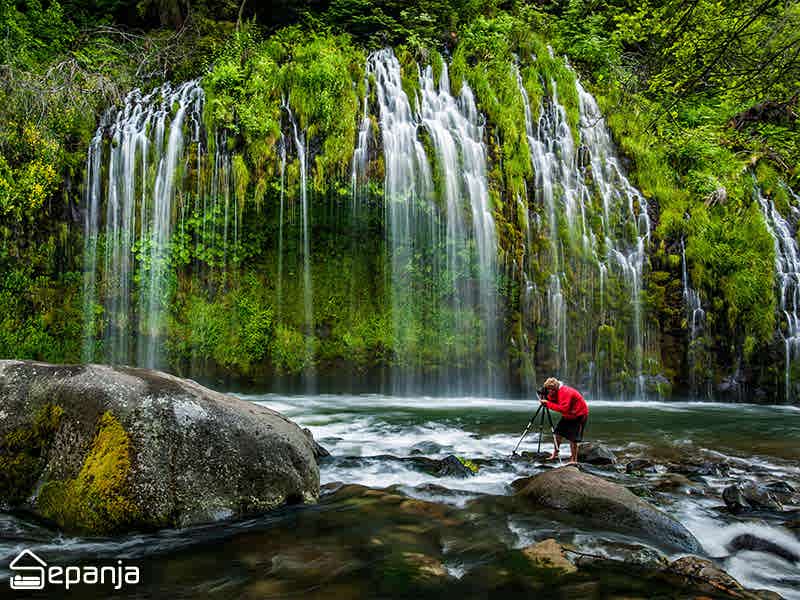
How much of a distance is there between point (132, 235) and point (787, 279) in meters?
14.0

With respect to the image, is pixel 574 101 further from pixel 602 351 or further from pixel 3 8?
pixel 3 8

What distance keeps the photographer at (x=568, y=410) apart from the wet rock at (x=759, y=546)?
189 cm

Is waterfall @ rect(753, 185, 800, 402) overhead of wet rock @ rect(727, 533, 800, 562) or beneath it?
overhead

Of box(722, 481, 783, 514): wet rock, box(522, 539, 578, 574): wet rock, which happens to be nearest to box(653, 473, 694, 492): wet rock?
box(722, 481, 783, 514): wet rock

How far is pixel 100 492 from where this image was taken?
366cm

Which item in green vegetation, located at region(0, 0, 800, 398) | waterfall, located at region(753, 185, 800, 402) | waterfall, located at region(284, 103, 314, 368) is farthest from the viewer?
waterfall, located at region(284, 103, 314, 368)

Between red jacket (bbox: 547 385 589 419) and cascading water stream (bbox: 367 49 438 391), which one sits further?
cascading water stream (bbox: 367 49 438 391)

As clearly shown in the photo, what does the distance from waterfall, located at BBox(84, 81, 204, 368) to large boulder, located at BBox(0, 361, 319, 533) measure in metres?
7.25

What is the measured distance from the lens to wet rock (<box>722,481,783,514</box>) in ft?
14.4

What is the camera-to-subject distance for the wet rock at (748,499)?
4375mm

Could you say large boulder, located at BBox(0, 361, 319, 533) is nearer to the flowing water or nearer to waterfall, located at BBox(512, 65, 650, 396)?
the flowing water

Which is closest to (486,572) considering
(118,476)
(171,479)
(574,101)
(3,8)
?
(171,479)

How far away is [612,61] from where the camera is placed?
50.4 feet

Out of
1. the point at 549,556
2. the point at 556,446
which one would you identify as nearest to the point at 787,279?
the point at 556,446
